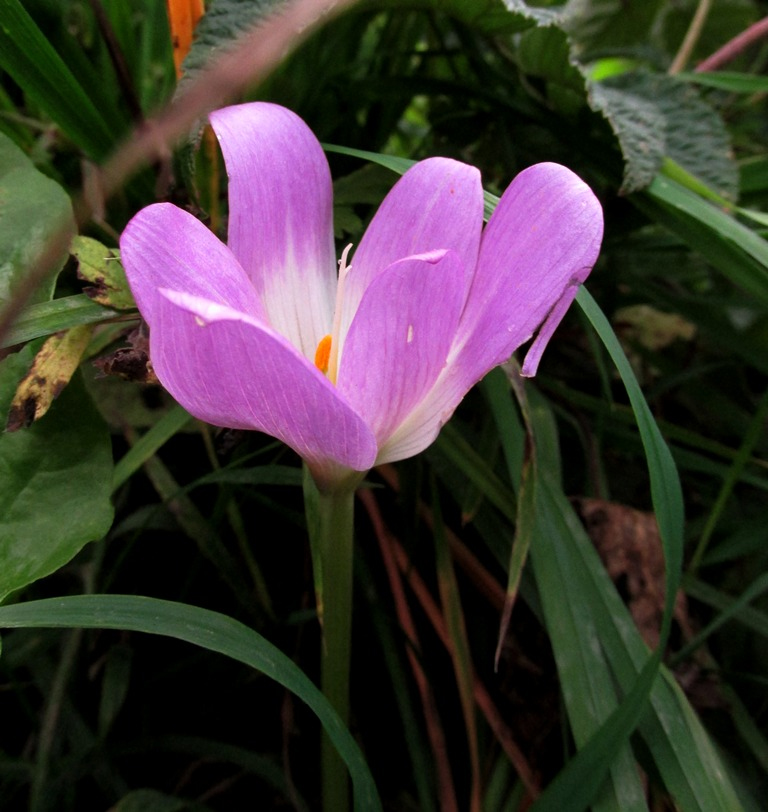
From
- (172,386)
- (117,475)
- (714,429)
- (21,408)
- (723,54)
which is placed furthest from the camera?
(714,429)

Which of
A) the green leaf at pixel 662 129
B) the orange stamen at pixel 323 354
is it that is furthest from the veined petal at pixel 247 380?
the green leaf at pixel 662 129

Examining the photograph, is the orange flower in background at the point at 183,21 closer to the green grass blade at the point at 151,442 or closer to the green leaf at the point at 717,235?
the green grass blade at the point at 151,442

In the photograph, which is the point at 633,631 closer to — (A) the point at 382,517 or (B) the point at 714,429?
(A) the point at 382,517

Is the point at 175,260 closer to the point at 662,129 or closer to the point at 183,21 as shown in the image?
the point at 183,21

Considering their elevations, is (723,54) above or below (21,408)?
above

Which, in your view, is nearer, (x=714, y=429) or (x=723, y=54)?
(x=723, y=54)

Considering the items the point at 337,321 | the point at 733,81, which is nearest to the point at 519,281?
the point at 337,321

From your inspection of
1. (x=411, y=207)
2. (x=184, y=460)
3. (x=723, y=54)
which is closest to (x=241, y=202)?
(x=411, y=207)
